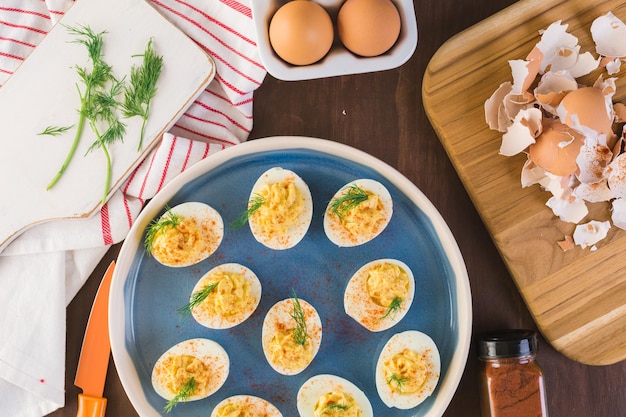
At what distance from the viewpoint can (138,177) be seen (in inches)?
64.1

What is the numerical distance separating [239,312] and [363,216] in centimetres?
40

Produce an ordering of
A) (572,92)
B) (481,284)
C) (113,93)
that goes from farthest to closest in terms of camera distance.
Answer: (481,284) → (113,93) → (572,92)

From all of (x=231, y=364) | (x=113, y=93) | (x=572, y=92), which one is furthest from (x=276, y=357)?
(x=572, y=92)

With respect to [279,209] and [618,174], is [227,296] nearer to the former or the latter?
[279,209]

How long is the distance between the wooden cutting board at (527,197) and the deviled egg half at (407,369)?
0.30 metres

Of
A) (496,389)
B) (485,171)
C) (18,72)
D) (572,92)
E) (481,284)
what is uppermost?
(18,72)

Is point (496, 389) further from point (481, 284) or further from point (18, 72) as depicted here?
point (18, 72)

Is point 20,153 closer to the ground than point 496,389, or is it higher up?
higher up

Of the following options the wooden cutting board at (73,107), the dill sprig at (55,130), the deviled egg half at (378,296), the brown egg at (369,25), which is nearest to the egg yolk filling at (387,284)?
the deviled egg half at (378,296)

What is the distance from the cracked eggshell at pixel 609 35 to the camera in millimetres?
1552

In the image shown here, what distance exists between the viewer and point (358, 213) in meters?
1.55

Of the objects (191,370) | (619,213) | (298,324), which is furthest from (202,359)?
(619,213)

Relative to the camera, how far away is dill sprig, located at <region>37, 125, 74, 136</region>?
160 centimetres

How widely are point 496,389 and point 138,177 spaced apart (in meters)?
1.09
